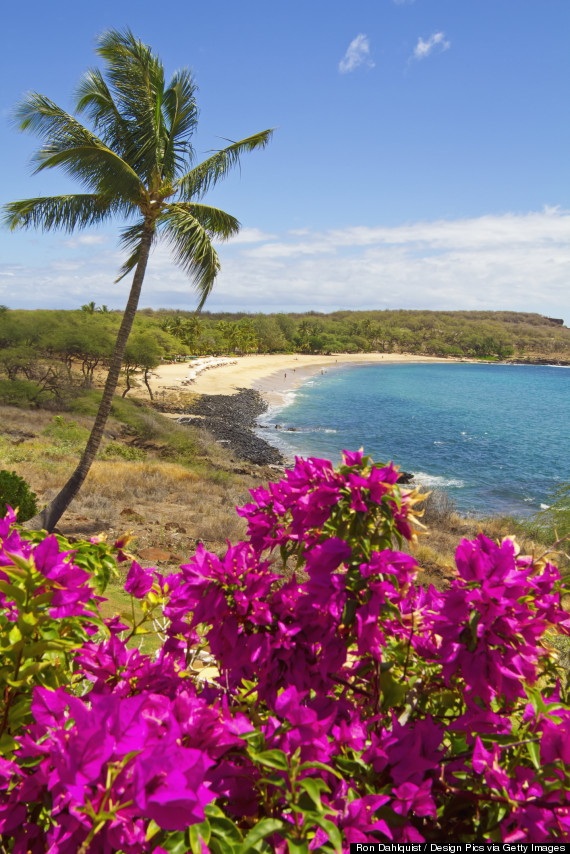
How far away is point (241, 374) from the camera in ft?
199

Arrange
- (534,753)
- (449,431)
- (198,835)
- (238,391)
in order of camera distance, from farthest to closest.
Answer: (238,391), (449,431), (534,753), (198,835)

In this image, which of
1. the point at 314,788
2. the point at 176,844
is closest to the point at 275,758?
the point at 314,788

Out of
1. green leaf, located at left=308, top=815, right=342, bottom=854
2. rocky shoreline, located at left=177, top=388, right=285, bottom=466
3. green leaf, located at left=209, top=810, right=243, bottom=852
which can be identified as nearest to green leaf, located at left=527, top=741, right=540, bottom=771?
green leaf, located at left=308, top=815, right=342, bottom=854

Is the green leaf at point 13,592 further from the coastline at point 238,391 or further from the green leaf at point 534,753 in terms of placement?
the coastline at point 238,391

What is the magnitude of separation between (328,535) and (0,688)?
101 cm

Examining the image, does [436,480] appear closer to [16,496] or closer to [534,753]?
[16,496]

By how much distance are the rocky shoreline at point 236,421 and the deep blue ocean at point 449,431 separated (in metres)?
1.34

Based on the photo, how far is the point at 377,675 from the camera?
1.46 metres

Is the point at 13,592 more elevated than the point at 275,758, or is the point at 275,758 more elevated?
the point at 13,592

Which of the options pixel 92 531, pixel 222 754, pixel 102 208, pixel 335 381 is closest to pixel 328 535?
pixel 222 754

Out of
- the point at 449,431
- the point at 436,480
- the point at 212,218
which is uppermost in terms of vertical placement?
the point at 212,218

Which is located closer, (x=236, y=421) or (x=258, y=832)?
(x=258, y=832)

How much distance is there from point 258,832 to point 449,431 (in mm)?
42409

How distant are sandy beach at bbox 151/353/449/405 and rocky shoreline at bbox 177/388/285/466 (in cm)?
294
